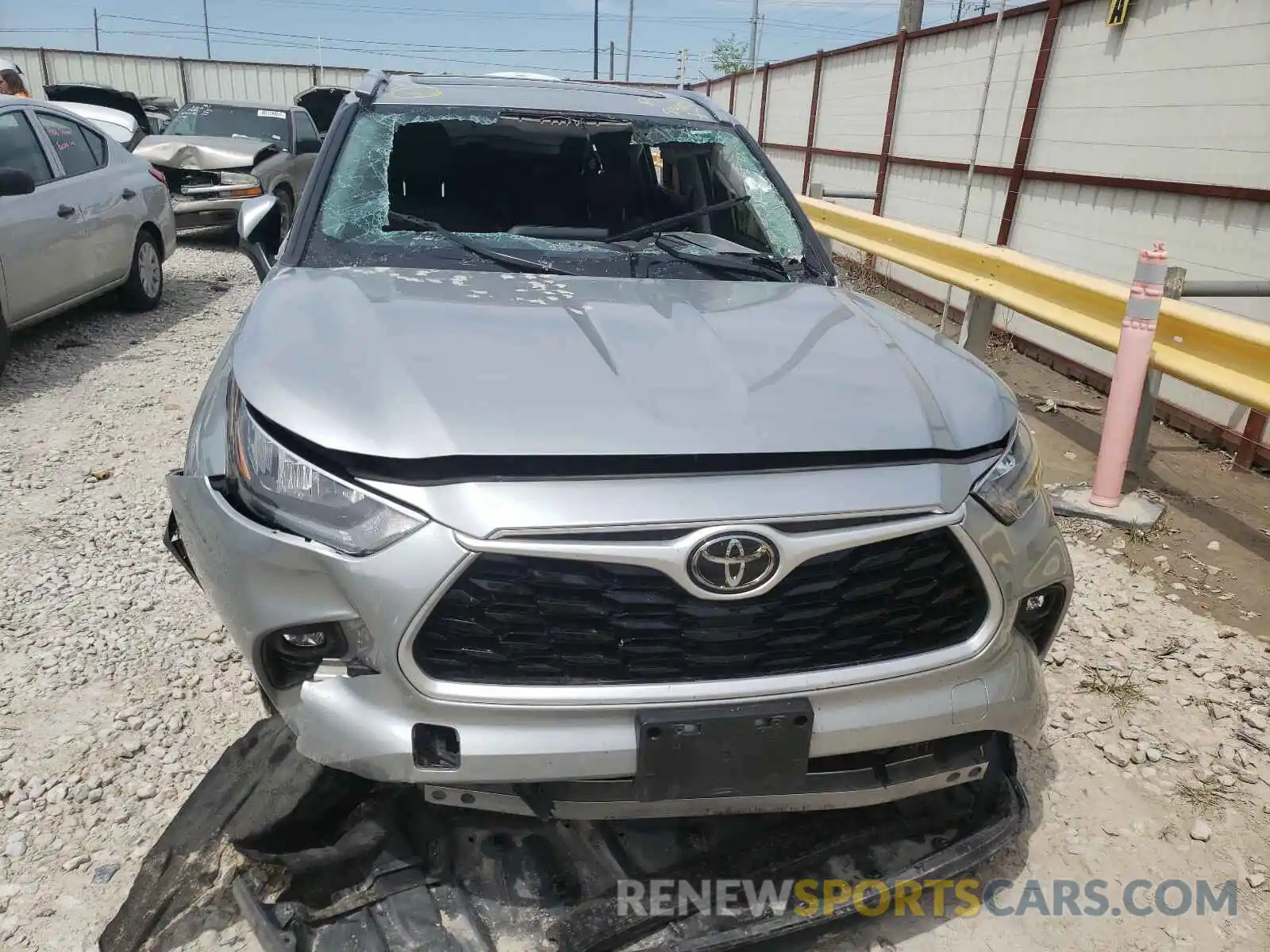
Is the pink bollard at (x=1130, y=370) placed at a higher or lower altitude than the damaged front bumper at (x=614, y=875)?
higher

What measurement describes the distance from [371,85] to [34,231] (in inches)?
136

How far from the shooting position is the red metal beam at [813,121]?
12.6 meters

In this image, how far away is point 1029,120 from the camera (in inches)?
292

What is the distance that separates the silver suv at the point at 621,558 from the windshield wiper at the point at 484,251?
0.52m

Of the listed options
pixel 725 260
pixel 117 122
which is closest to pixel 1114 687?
pixel 725 260

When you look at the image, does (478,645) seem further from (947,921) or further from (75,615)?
(75,615)

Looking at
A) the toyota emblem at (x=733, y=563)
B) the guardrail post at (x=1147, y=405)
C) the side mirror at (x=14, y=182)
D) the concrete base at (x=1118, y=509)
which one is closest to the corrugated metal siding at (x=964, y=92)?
the guardrail post at (x=1147, y=405)

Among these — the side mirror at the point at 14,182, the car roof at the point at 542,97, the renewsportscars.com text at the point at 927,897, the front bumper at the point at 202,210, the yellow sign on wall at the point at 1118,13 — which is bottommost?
the renewsportscars.com text at the point at 927,897

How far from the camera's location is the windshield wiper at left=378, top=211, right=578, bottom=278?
2762 mm

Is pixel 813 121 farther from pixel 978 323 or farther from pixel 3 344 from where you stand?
pixel 3 344

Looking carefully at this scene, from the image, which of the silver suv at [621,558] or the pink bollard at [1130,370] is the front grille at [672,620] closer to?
the silver suv at [621,558]

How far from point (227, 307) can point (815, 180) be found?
25.6ft

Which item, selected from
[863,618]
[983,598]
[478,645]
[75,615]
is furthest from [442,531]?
[75,615]

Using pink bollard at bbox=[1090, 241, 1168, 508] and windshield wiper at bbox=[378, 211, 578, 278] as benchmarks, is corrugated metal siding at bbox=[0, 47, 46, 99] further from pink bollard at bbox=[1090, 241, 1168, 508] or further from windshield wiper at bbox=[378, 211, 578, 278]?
pink bollard at bbox=[1090, 241, 1168, 508]
